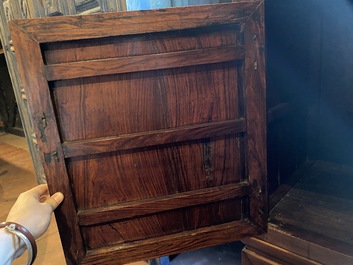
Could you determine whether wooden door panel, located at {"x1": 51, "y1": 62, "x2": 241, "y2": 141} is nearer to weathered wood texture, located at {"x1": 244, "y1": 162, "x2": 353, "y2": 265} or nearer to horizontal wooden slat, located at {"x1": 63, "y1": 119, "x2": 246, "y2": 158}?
horizontal wooden slat, located at {"x1": 63, "y1": 119, "x2": 246, "y2": 158}

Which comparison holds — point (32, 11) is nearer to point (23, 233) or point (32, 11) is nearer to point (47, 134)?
point (47, 134)

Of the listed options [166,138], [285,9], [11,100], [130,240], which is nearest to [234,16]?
[166,138]

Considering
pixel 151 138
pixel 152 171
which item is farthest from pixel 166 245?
pixel 151 138

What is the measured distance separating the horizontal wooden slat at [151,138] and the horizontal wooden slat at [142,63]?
0.18m

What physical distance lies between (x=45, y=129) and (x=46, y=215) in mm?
236

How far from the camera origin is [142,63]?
0.76 meters

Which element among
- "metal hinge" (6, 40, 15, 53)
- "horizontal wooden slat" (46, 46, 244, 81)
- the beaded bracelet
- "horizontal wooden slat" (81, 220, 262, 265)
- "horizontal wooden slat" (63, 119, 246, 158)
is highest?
"metal hinge" (6, 40, 15, 53)

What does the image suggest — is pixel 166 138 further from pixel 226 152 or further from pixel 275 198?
pixel 275 198

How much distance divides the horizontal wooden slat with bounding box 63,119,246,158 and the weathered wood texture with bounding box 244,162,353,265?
0.44 metres

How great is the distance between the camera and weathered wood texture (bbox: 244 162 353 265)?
909 millimetres

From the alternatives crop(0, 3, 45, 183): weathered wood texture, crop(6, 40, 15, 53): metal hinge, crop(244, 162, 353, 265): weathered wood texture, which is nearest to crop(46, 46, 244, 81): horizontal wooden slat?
crop(244, 162, 353, 265): weathered wood texture

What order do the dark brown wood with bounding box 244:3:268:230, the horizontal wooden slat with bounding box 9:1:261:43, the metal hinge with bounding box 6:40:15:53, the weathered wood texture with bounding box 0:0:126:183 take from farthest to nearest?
the metal hinge with bounding box 6:40:15:53 → the weathered wood texture with bounding box 0:0:126:183 → the dark brown wood with bounding box 244:3:268:230 → the horizontal wooden slat with bounding box 9:1:261:43

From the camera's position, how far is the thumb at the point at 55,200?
2.54 feet

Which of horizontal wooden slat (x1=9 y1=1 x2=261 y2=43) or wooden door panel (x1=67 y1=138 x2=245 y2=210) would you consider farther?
wooden door panel (x1=67 y1=138 x2=245 y2=210)
